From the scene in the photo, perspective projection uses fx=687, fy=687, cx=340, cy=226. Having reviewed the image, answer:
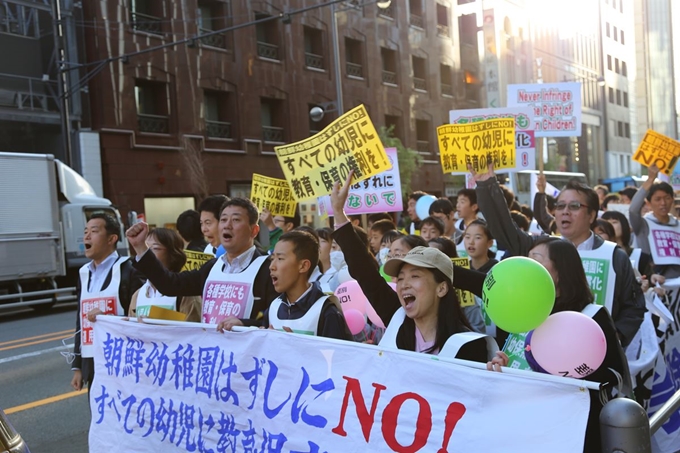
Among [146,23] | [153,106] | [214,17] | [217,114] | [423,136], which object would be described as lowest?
[423,136]

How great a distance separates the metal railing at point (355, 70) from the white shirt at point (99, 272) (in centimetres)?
2507

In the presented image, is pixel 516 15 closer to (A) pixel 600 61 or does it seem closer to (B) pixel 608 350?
(A) pixel 600 61

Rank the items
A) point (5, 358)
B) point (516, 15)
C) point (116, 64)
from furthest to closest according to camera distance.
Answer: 1. point (516, 15)
2. point (116, 64)
3. point (5, 358)

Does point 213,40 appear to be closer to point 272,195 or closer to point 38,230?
point 38,230

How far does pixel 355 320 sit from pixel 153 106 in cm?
1909

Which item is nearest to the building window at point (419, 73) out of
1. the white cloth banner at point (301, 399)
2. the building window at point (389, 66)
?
the building window at point (389, 66)

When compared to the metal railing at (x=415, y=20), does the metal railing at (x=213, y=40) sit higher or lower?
lower

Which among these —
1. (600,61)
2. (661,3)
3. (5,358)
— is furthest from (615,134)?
(5,358)

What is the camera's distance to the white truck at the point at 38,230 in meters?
13.4

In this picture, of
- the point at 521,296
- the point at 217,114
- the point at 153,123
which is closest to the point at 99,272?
the point at 521,296

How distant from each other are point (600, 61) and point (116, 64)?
45638 millimetres

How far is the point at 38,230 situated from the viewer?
13.9 m

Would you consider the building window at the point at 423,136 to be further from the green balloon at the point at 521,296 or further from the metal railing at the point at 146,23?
the green balloon at the point at 521,296

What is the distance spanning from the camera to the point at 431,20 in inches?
1243
